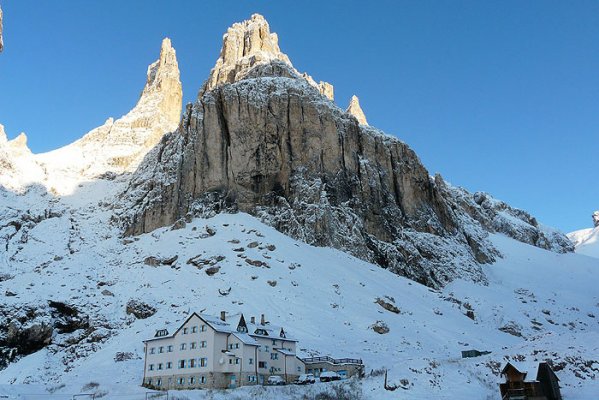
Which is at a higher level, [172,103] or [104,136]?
[172,103]

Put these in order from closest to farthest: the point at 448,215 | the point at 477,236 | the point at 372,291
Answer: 1. the point at 372,291
2. the point at 448,215
3. the point at 477,236

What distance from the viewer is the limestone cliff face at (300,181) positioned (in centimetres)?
8475

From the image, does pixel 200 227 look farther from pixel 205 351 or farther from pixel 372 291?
pixel 205 351

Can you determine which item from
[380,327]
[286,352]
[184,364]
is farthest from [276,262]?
[184,364]

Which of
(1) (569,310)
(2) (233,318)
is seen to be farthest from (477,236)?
(2) (233,318)

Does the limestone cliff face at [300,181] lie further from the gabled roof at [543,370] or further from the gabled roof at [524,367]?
the gabled roof at [543,370]

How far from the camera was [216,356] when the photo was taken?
4231 cm

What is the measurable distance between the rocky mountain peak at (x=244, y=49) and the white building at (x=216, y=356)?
9358cm

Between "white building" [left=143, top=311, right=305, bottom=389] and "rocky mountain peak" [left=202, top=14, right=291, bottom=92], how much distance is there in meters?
93.6

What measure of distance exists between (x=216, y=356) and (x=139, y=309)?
20.7 meters

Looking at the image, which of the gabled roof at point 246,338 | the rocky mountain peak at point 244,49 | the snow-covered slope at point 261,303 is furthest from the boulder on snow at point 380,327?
the rocky mountain peak at point 244,49

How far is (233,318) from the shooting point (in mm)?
48812

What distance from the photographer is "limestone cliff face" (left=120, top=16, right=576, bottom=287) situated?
278ft

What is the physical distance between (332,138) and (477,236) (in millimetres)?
41206
